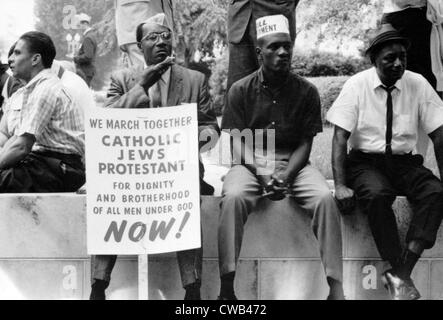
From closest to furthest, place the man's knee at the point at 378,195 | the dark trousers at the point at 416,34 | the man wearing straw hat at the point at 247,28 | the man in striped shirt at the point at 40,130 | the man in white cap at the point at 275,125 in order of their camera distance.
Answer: the man's knee at the point at 378,195
the man in white cap at the point at 275,125
the man in striped shirt at the point at 40,130
the man wearing straw hat at the point at 247,28
the dark trousers at the point at 416,34

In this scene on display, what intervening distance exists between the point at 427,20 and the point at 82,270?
2.89 meters

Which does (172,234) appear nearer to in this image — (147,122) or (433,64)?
(147,122)

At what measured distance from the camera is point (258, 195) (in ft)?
18.6

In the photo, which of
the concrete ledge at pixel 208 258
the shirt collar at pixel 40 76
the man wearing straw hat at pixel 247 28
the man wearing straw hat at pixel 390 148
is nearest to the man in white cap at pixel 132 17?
the man wearing straw hat at pixel 247 28

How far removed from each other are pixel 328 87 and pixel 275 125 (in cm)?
64

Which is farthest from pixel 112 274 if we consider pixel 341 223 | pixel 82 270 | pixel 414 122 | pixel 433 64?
pixel 433 64

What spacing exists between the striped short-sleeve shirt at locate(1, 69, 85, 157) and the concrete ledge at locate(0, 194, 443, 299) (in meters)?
0.37

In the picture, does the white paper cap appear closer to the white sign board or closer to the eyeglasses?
the eyeglasses

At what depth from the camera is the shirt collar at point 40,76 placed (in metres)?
5.84

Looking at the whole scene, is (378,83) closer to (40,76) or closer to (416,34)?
(416,34)

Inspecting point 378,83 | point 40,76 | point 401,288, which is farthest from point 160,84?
point 401,288

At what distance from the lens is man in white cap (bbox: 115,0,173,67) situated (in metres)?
6.13

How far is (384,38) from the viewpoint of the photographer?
5727mm

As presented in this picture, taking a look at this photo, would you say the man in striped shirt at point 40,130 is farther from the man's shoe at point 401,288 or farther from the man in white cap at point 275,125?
the man's shoe at point 401,288
